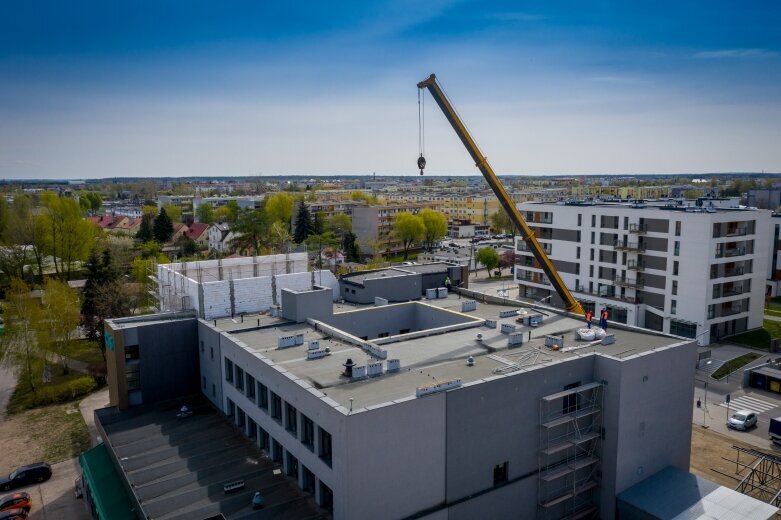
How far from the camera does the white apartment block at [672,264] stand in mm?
48812

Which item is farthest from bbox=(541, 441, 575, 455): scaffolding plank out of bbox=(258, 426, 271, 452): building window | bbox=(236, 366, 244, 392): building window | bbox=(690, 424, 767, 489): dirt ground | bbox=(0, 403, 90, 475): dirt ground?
bbox=(0, 403, 90, 475): dirt ground

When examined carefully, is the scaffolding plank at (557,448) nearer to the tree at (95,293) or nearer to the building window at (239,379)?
the building window at (239,379)

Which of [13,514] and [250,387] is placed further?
[13,514]

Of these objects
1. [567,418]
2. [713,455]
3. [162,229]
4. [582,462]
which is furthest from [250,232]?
[567,418]

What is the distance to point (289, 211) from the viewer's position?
108688 millimetres

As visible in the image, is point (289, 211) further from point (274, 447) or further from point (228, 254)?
point (274, 447)

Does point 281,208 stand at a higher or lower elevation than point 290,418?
higher

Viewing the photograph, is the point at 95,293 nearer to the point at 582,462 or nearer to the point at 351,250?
the point at 582,462

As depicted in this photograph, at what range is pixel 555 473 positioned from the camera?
906 inches

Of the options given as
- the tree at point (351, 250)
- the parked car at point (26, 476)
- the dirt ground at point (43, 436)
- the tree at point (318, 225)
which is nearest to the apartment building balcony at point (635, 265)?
the tree at point (351, 250)

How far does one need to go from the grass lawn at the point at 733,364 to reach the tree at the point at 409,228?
193 ft

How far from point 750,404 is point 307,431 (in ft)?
103

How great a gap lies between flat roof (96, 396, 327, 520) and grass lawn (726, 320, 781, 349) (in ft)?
145

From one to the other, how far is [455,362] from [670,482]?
33.8ft
